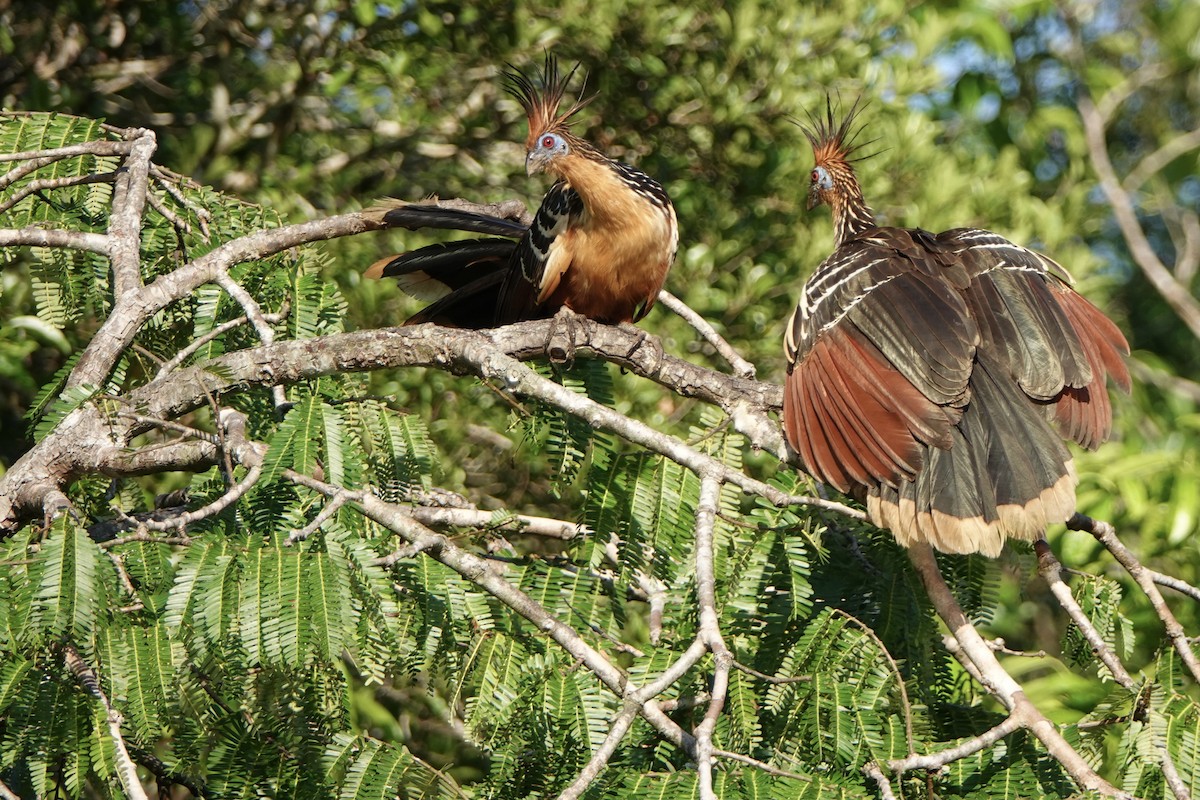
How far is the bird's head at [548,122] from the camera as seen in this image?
3959 mm

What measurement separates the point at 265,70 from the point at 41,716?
4.05 meters

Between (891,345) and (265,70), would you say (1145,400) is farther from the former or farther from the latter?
(265,70)

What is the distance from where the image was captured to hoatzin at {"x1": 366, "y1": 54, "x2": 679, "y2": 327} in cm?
378

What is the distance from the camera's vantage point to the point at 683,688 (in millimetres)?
2441

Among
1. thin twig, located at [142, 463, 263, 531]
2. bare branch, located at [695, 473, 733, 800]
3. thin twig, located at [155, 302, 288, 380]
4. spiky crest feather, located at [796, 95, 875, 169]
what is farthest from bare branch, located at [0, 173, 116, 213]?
spiky crest feather, located at [796, 95, 875, 169]

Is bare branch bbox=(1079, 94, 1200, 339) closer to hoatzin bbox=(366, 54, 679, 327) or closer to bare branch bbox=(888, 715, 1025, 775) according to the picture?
hoatzin bbox=(366, 54, 679, 327)

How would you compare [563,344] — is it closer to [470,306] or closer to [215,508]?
[215,508]

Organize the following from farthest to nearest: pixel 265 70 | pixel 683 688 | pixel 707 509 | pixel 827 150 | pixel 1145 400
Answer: pixel 1145 400 → pixel 265 70 → pixel 827 150 → pixel 683 688 → pixel 707 509

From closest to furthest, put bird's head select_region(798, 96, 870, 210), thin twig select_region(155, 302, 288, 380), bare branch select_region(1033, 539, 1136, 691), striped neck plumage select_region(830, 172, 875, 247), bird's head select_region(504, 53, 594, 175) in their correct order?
bare branch select_region(1033, 539, 1136, 691) → thin twig select_region(155, 302, 288, 380) → bird's head select_region(504, 53, 594, 175) → striped neck plumage select_region(830, 172, 875, 247) → bird's head select_region(798, 96, 870, 210)

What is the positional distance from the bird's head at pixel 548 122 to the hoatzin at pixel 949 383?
1.04m

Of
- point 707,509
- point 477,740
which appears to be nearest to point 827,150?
point 707,509

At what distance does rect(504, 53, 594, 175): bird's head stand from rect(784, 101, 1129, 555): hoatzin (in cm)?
104

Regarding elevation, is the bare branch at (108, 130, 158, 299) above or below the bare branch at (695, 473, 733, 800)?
above

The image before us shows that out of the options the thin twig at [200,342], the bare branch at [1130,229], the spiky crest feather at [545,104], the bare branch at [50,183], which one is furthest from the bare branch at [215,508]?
the bare branch at [1130,229]
